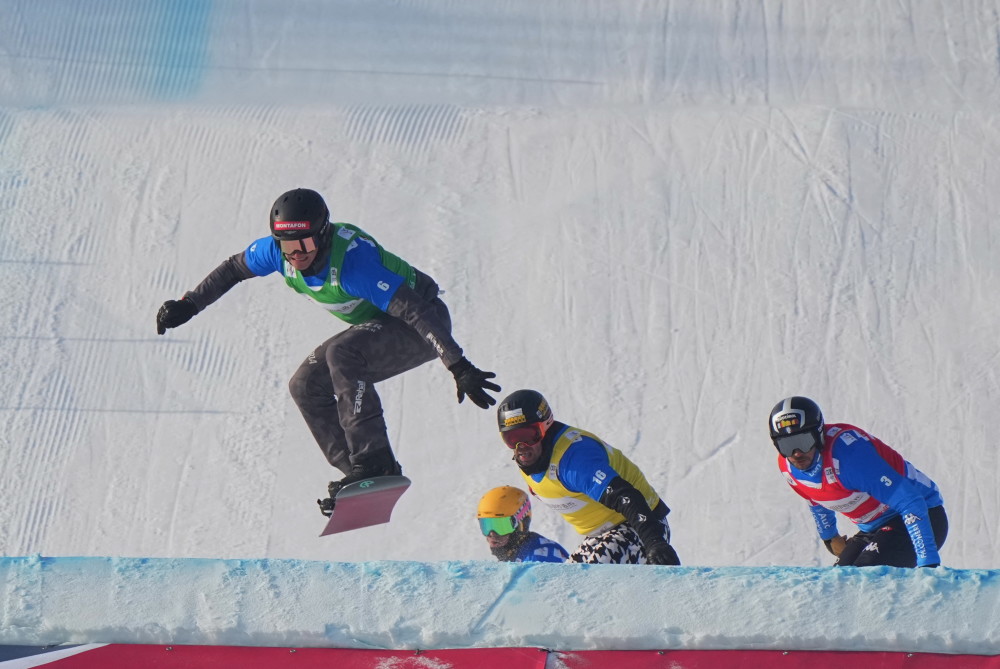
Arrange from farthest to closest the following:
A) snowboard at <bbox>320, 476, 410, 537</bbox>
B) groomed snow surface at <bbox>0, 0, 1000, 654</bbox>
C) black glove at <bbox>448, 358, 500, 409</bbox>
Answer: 1. groomed snow surface at <bbox>0, 0, 1000, 654</bbox>
2. snowboard at <bbox>320, 476, 410, 537</bbox>
3. black glove at <bbox>448, 358, 500, 409</bbox>

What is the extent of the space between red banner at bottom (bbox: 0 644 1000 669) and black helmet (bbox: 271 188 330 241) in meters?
2.09

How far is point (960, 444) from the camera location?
28.1ft

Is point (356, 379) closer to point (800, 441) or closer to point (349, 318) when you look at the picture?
point (349, 318)

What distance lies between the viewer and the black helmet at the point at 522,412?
5.09 meters

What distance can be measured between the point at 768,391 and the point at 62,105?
7.37m

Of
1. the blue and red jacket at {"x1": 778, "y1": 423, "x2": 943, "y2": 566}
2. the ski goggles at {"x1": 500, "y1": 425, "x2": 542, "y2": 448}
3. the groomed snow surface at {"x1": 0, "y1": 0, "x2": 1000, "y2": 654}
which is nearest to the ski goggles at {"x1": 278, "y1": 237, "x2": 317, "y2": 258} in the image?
the ski goggles at {"x1": 500, "y1": 425, "x2": 542, "y2": 448}

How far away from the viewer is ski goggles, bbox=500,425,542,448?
16.7 ft

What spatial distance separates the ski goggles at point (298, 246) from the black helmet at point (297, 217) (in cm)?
2

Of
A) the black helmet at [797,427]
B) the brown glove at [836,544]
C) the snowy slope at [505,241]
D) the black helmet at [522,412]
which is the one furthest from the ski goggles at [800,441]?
the snowy slope at [505,241]

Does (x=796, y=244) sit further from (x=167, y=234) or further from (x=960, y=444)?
(x=167, y=234)

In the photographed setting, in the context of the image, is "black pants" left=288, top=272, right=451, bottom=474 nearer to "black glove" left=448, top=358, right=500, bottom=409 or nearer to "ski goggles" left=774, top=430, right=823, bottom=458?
"black glove" left=448, top=358, right=500, bottom=409

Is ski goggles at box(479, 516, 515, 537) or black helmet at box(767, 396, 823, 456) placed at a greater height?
black helmet at box(767, 396, 823, 456)

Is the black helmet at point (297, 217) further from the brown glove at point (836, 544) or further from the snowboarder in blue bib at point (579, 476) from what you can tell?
the brown glove at point (836, 544)

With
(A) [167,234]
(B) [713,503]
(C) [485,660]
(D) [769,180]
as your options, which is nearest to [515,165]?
(D) [769,180]
